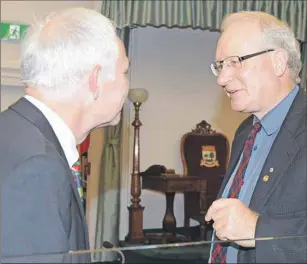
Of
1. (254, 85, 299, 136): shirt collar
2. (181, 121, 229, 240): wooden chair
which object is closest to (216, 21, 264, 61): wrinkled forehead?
(254, 85, 299, 136): shirt collar

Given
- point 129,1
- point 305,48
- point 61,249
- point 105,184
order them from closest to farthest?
point 61,249, point 129,1, point 105,184, point 305,48

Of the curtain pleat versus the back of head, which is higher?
the curtain pleat

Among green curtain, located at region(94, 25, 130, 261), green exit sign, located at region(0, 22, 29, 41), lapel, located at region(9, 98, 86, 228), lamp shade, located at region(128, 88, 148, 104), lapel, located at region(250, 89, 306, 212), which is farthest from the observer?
lamp shade, located at region(128, 88, 148, 104)

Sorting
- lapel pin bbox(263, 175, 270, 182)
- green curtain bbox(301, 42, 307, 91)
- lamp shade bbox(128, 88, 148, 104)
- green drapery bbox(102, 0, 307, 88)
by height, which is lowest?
lapel pin bbox(263, 175, 270, 182)

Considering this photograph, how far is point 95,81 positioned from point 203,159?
466 cm

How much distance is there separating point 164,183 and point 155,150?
752 mm

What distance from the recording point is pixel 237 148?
1.95 m

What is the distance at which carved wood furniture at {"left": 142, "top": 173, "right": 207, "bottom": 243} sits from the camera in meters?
5.21

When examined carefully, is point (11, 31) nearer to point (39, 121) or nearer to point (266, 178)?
point (266, 178)

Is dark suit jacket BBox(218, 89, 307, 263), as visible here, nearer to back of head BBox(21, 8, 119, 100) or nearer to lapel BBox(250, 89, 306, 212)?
lapel BBox(250, 89, 306, 212)

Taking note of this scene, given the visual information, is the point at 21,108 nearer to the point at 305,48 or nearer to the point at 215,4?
the point at 215,4

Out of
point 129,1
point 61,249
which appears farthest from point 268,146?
point 129,1

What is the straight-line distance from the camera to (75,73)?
1123mm

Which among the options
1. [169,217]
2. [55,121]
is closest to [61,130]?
[55,121]
